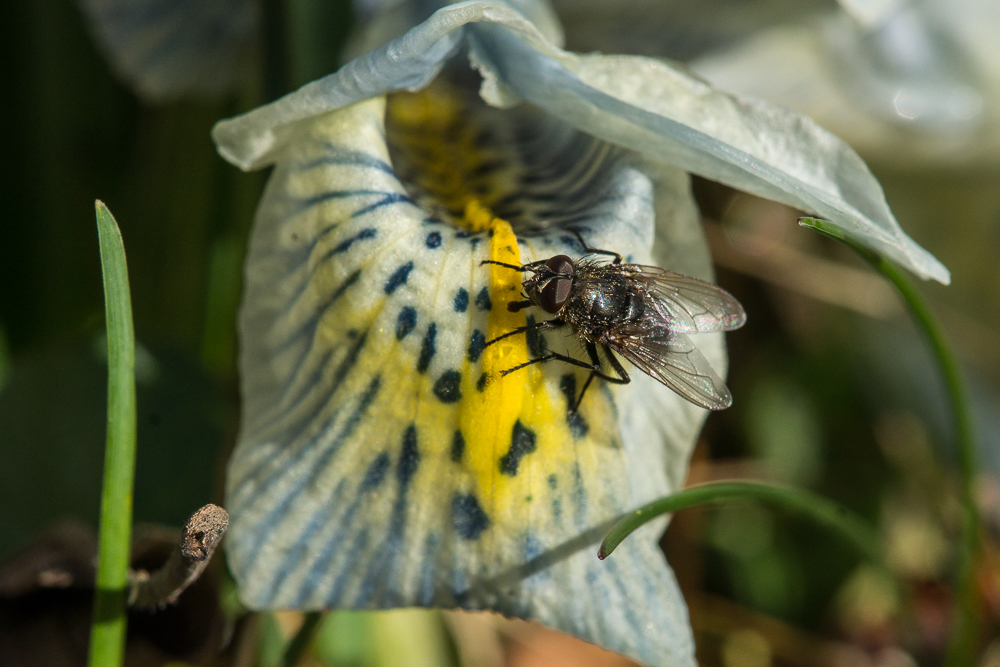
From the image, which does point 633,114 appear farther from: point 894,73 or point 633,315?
point 894,73

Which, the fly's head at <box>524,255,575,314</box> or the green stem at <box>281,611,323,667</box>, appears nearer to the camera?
the fly's head at <box>524,255,575,314</box>

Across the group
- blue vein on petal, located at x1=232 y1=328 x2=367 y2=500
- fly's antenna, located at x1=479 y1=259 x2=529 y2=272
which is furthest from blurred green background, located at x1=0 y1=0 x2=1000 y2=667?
fly's antenna, located at x1=479 y1=259 x2=529 y2=272

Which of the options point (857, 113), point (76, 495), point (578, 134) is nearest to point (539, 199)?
point (578, 134)

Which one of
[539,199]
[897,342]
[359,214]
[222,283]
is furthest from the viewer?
[897,342]

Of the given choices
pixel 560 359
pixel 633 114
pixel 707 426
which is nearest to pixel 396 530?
pixel 560 359

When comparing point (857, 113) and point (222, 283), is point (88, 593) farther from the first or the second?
point (857, 113)

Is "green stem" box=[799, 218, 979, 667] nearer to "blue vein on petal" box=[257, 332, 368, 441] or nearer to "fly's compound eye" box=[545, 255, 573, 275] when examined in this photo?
"fly's compound eye" box=[545, 255, 573, 275]

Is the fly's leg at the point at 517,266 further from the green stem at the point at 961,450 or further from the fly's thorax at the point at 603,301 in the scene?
the green stem at the point at 961,450
